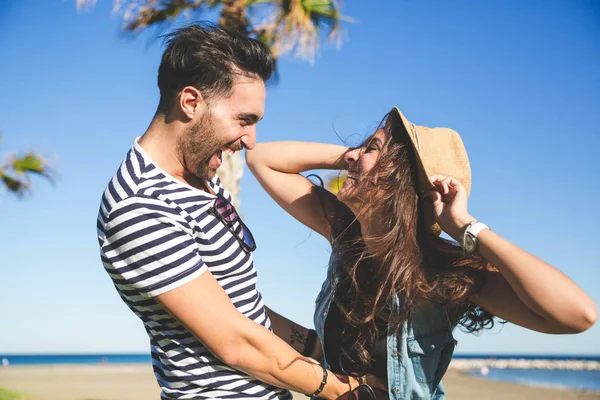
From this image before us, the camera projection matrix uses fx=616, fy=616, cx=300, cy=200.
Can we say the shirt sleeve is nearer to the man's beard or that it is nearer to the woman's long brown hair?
the man's beard

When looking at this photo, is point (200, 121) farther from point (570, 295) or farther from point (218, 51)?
point (570, 295)

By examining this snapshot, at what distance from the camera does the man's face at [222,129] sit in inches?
97.3

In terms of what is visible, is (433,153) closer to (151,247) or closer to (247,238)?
(247,238)

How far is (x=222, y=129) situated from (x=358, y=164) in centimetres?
73

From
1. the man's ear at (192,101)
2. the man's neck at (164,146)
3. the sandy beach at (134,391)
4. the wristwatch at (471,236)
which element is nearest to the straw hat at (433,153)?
the wristwatch at (471,236)

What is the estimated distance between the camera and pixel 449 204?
2629 millimetres

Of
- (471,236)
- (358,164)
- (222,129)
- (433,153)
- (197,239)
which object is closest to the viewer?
(197,239)

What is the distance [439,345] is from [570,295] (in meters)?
0.65

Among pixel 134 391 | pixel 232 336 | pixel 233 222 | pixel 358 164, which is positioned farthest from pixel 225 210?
pixel 134 391

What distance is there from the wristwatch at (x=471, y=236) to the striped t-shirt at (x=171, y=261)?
2.82 feet

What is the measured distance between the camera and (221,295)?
2.15 m

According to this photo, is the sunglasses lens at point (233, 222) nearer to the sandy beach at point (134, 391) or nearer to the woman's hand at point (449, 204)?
the woman's hand at point (449, 204)

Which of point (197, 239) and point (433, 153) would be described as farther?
point (433, 153)

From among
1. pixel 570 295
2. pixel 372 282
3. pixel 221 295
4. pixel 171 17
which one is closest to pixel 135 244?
pixel 221 295
